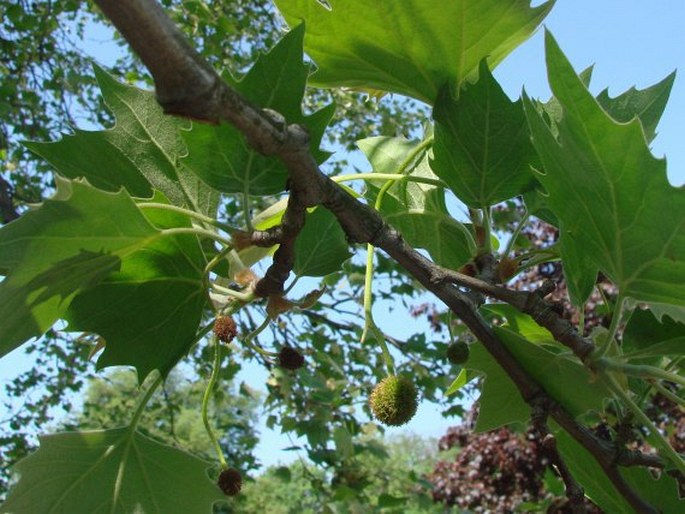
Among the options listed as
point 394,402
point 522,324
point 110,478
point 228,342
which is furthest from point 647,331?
point 110,478

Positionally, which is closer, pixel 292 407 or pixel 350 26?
pixel 350 26

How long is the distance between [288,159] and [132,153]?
1.34ft

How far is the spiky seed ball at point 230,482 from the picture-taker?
1.30m

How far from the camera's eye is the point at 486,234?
1299mm

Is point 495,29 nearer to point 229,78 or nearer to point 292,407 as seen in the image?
point 229,78

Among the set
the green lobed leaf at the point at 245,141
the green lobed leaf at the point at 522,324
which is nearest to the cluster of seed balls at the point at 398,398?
the green lobed leaf at the point at 522,324

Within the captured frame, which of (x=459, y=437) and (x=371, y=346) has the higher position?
(x=459, y=437)

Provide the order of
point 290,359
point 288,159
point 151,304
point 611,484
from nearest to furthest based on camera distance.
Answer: point 288,159, point 151,304, point 611,484, point 290,359

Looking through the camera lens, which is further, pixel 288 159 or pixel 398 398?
pixel 398 398

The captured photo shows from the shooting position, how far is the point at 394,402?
1.26m

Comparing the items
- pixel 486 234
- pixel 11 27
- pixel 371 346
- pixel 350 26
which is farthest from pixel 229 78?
pixel 11 27

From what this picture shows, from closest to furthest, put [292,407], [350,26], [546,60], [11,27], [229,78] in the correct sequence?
[546,60], [229,78], [350,26], [292,407], [11,27]

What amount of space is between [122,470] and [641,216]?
84cm

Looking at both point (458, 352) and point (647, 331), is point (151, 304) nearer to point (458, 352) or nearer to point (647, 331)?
point (458, 352)
